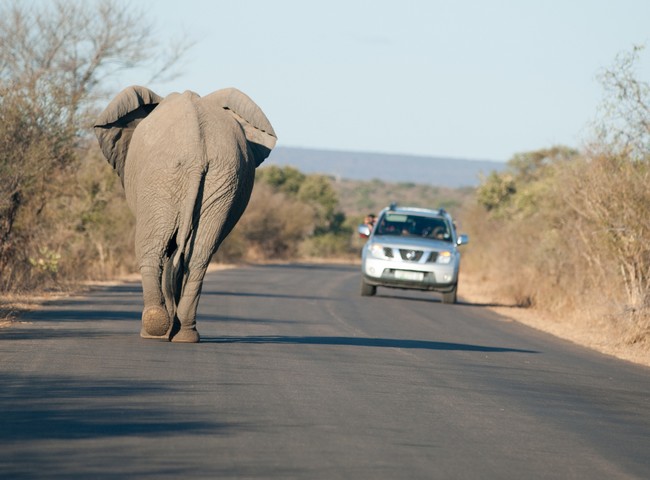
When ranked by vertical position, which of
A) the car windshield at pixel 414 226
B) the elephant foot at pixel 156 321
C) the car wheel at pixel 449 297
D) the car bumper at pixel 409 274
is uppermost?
the car windshield at pixel 414 226

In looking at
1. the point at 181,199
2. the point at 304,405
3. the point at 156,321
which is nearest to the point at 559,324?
the point at 181,199

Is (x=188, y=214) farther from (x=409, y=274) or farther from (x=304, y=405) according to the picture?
(x=409, y=274)

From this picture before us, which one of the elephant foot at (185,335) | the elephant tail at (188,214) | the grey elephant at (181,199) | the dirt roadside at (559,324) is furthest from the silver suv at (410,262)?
the elephant tail at (188,214)

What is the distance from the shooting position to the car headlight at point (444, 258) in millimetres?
26938

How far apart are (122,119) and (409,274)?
Answer: 12.9 metres

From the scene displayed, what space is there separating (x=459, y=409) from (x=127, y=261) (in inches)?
972

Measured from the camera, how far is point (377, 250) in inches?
1062

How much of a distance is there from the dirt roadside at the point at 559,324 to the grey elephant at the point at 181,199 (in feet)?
8.00

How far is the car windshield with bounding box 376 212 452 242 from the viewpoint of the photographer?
28.0 m

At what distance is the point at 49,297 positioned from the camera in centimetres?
2145

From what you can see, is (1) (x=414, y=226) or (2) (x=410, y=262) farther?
(1) (x=414, y=226)

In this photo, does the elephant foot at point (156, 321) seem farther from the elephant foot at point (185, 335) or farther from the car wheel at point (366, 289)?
the car wheel at point (366, 289)

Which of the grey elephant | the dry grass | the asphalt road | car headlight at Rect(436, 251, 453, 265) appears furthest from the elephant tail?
car headlight at Rect(436, 251, 453, 265)

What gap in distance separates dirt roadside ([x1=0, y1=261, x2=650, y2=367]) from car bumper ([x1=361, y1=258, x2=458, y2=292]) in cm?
131
